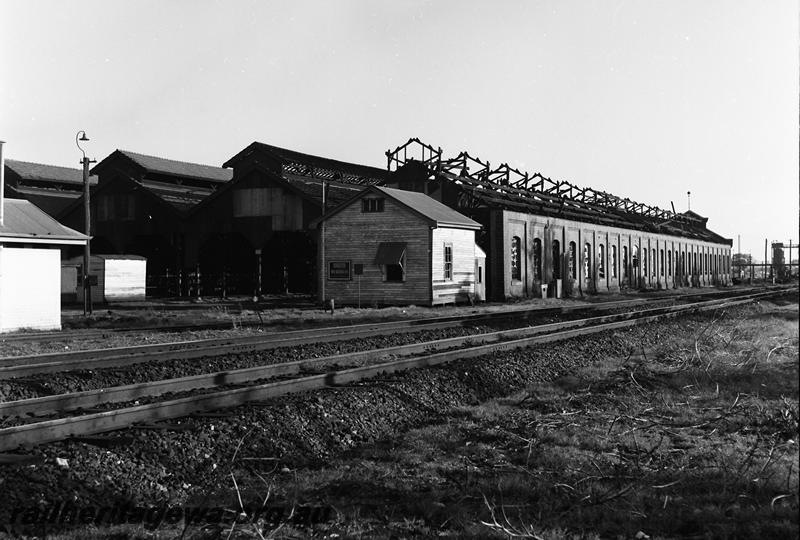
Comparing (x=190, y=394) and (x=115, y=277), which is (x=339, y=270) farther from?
(x=190, y=394)

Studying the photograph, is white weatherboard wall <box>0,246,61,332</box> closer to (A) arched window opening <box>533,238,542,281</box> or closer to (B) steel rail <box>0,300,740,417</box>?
(B) steel rail <box>0,300,740,417</box>

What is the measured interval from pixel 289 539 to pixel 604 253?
159 ft

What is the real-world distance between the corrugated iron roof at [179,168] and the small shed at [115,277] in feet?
53.0

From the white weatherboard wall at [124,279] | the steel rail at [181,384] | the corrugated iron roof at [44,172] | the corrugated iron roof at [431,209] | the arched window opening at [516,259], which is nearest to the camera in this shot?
the steel rail at [181,384]

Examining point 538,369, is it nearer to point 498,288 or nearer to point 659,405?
point 659,405

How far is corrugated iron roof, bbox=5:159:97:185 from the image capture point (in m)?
51.7

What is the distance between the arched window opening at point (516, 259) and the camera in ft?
126

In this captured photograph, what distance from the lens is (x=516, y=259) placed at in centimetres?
3872

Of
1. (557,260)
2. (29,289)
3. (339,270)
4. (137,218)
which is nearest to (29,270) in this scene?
(29,289)

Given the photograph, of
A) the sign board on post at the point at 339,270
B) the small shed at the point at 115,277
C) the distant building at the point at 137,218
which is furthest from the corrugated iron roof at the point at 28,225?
the distant building at the point at 137,218

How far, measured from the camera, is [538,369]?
12.4m

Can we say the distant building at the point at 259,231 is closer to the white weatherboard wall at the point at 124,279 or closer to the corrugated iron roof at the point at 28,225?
the white weatherboard wall at the point at 124,279

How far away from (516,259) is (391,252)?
10.2 meters

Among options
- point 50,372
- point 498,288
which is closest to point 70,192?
point 498,288
